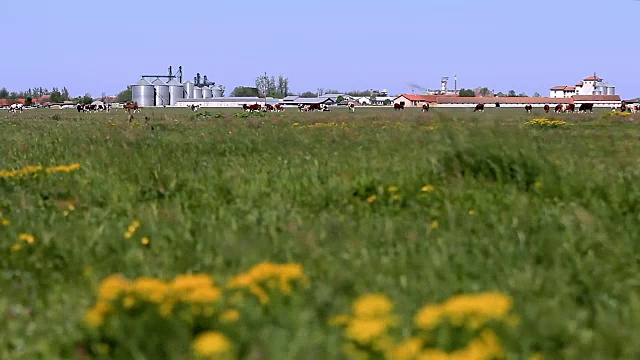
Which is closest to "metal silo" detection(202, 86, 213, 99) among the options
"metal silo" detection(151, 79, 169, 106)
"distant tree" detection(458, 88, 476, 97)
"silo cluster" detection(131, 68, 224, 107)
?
"silo cluster" detection(131, 68, 224, 107)

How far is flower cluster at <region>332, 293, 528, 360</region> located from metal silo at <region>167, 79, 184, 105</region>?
473 feet

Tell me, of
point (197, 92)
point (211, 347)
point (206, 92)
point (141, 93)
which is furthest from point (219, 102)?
point (211, 347)

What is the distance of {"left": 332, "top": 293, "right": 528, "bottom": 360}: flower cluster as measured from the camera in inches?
105

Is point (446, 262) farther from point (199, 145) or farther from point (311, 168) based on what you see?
point (199, 145)

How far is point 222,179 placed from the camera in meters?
7.57

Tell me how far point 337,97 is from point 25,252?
163 meters

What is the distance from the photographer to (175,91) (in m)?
146

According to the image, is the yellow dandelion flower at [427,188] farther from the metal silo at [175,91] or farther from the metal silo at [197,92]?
the metal silo at [197,92]

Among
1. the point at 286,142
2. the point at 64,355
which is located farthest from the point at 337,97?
the point at 64,355

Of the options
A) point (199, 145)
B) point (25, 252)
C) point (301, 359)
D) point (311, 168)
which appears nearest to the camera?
point (301, 359)

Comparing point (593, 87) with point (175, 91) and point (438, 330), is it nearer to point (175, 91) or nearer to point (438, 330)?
point (175, 91)

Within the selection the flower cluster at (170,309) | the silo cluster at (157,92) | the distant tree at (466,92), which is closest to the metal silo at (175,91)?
the silo cluster at (157,92)

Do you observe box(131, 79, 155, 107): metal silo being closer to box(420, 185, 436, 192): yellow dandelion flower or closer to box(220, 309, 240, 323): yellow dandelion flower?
box(420, 185, 436, 192): yellow dandelion flower

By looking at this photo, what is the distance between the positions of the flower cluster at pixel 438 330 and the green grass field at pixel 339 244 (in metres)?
0.02
